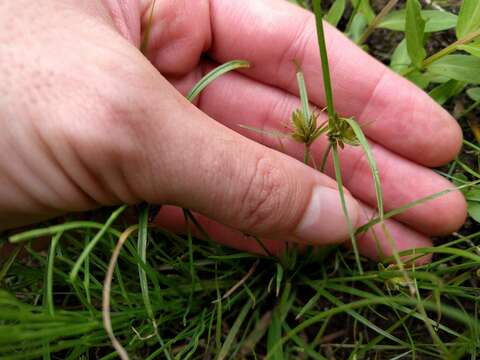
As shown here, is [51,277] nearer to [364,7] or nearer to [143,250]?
[143,250]

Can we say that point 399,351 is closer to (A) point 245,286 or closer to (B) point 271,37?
(A) point 245,286

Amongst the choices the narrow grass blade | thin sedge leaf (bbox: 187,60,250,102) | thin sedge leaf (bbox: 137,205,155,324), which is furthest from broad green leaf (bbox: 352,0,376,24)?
the narrow grass blade

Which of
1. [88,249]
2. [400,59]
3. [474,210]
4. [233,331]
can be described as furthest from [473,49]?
[88,249]

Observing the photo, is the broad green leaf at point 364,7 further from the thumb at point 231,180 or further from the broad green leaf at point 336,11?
the thumb at point 231,180

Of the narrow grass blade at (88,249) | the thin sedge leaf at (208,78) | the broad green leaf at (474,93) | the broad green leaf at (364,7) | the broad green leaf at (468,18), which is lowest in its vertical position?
the narrow grass blade at (88,249)

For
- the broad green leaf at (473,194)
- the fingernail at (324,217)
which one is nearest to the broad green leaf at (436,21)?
the broad green leaf at (473,194)
